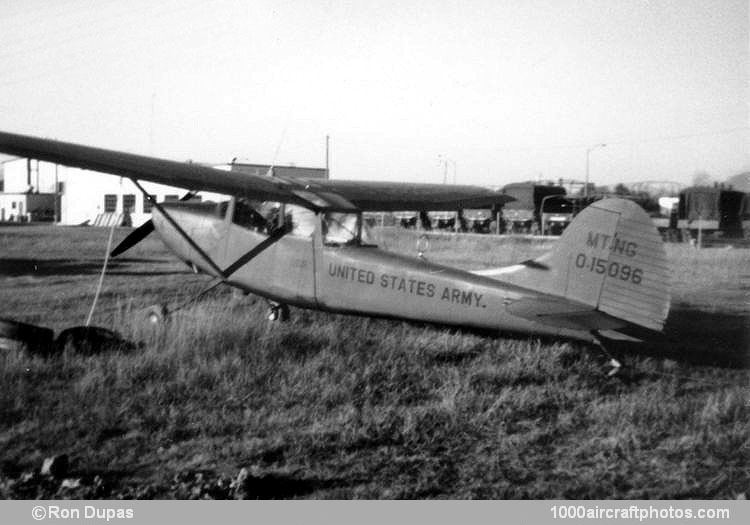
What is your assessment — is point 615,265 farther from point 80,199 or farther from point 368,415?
point 80,199

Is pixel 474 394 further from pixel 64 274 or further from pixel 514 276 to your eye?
pixel 64 274

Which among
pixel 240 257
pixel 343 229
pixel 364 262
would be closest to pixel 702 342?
pixel 364 262

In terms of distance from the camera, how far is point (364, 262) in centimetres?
730

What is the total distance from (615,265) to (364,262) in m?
2.64

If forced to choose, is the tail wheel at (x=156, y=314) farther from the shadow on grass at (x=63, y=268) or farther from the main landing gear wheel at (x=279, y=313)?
the shadow on grass at (x=63, y=268)

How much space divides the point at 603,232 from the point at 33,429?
4925 millimetres

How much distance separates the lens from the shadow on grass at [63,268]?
12.7 m

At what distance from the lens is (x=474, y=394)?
5418 millimetres

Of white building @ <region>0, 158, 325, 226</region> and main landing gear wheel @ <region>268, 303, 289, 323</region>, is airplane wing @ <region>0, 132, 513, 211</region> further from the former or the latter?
white building @ <region>0, 158, 325, 226</region>

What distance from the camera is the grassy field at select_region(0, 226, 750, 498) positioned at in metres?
3.99

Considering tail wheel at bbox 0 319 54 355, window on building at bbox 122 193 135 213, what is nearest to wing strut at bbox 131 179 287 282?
tail wheel at bbox 0 319 54 355

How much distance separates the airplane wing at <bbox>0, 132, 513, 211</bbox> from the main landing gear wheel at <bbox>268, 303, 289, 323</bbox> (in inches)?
59.5

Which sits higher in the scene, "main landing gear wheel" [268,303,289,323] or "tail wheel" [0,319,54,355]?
"tail wheel" [0,319,54,355]

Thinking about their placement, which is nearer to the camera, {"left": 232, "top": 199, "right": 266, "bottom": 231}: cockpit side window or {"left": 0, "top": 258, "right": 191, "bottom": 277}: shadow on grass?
{"left": 232, "top": 199, "right": 266, "bottom": 231}: cockpit side window
